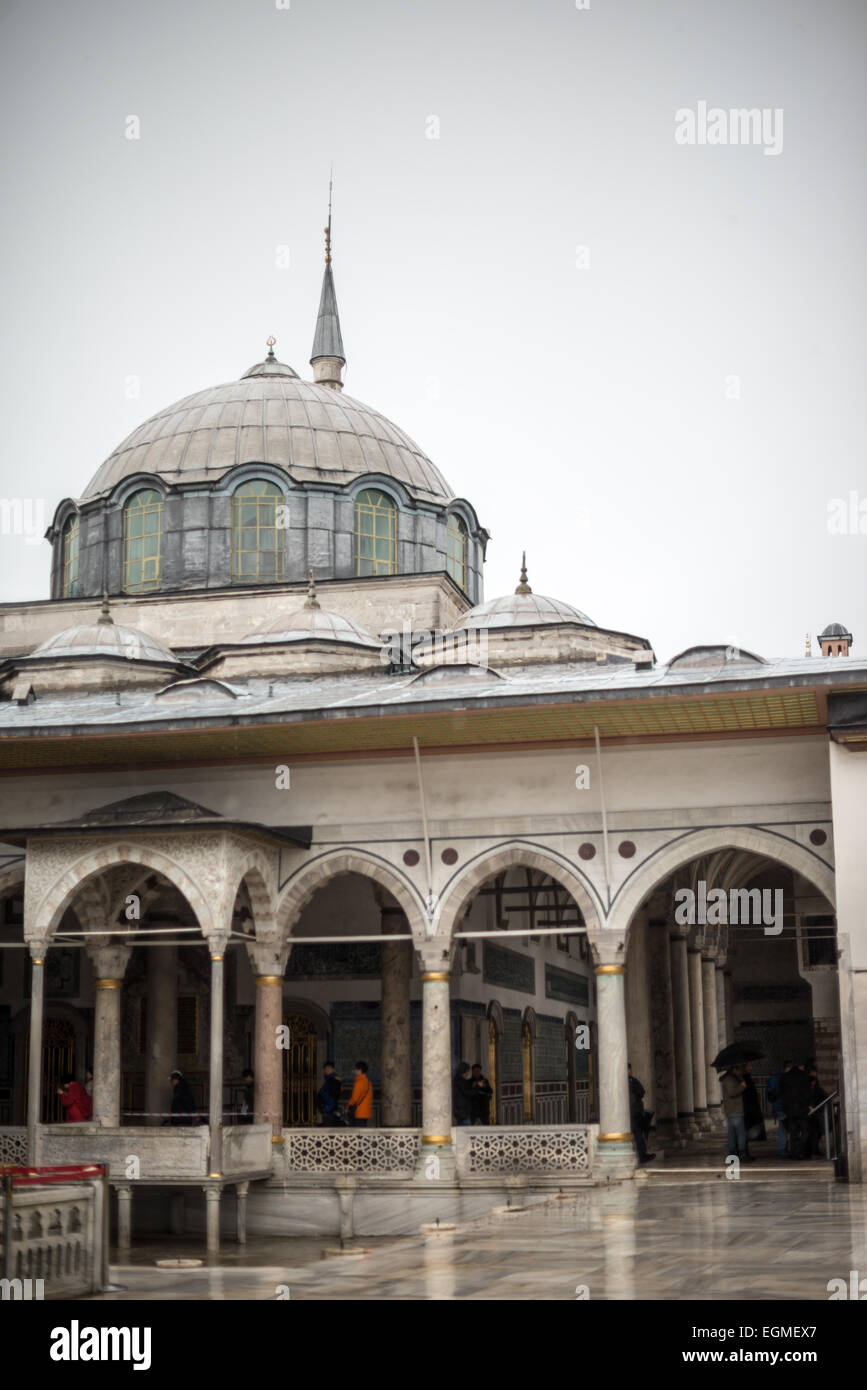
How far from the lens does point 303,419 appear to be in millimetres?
23531

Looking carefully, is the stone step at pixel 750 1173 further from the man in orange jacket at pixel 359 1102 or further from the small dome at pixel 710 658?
the small dome at pixel 710 658

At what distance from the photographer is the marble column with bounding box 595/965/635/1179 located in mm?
14211

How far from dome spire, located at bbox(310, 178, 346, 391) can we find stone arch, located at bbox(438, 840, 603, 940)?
13645mm

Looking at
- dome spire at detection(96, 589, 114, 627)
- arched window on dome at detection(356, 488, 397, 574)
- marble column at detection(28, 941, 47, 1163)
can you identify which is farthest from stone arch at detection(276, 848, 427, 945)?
arched window on dome at detection(356, 488, 397, 574)

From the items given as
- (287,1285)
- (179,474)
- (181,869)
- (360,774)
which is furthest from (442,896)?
(179,474)

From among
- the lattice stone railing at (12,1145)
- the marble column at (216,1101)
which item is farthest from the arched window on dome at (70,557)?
the marble column at (216,1101)

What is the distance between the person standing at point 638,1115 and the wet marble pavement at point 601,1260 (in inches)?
143

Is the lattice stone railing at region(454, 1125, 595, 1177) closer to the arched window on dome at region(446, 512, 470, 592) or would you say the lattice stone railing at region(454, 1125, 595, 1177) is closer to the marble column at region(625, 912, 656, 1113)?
the marble column at region(625, 912, 656, 1113)

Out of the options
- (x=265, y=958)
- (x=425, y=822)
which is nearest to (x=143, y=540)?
(x=265, y=958)

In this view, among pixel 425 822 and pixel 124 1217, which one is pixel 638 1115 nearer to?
pixel 425 822

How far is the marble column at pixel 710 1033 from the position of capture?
21.6 metres
